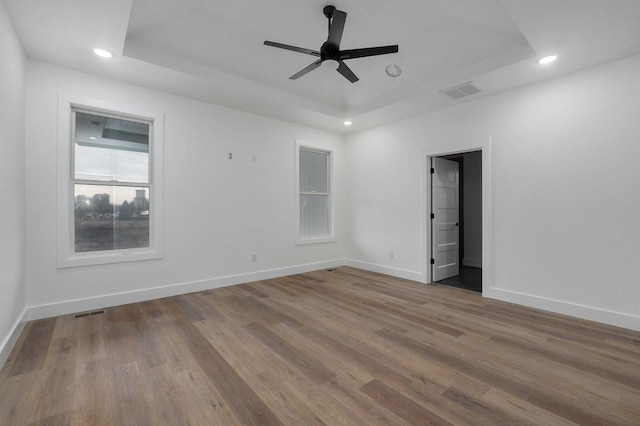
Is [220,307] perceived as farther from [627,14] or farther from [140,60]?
[627,14]

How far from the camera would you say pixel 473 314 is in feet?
10.8

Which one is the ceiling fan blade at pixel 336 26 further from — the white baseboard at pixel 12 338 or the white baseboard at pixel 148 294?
the white baseboard at pixel 12 338

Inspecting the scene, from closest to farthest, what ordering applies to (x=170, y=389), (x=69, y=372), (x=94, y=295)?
(x=170, y=389) → (x=69, y=372) → (x=94, y=295)

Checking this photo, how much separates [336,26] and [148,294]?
3.88 metres

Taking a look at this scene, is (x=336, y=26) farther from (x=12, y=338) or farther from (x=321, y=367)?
(x=12, y=338)

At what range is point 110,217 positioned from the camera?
367 centimetres

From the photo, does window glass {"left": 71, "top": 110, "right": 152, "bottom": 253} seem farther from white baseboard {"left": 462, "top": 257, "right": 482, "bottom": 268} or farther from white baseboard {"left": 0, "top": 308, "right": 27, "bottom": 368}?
white baseboard {"left": 462, "top": 257, "right": 482, "bottom": 268}

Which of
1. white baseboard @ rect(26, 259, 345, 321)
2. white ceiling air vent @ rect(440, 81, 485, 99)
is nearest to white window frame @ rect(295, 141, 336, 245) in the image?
white baseboard @ rect(26, 259, 345, 321)

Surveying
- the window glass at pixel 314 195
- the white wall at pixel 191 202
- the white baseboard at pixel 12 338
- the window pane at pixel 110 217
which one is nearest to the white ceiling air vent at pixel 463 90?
the white wall at pixel 191 202

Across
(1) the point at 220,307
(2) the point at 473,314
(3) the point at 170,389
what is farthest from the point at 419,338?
(1) the point at 220,307

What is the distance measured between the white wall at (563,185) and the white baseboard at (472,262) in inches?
99.2

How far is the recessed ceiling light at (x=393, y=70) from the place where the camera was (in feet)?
13.1

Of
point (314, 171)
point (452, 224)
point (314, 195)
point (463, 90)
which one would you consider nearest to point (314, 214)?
point (314, 195)

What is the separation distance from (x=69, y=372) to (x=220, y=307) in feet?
5.06
